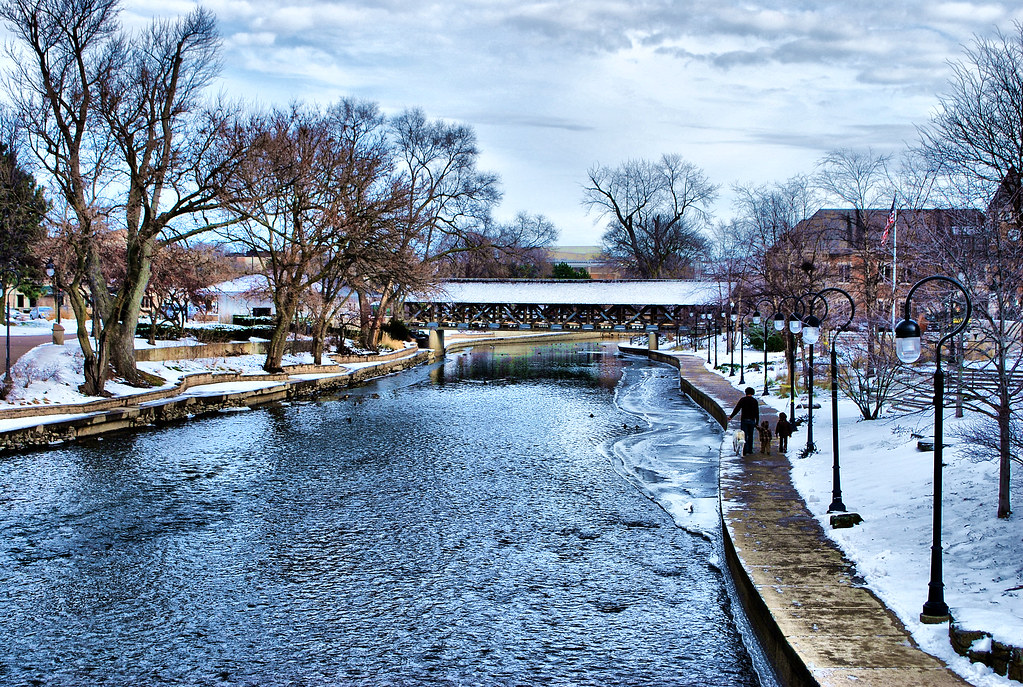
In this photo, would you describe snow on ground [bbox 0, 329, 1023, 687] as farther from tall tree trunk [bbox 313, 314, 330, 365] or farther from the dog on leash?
tall tree trunk [bbox 313, 314, 330, 365]

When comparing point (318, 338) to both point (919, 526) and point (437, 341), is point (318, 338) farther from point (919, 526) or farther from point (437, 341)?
point (919, 526)

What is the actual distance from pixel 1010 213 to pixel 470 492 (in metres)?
9.60

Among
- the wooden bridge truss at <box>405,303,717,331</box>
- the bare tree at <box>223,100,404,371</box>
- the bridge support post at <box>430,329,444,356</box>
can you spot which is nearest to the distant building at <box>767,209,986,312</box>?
the bare tree at <box>223,100,404,371</box>

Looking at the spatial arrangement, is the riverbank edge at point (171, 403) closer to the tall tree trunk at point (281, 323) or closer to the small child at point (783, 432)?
the tall tree trunk at point (281, 323)

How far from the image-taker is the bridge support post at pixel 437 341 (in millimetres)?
61938

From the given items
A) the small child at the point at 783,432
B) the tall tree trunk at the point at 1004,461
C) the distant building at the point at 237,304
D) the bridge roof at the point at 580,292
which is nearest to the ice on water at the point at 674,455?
the small child at the point at 783,432

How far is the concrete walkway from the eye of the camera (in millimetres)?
7024

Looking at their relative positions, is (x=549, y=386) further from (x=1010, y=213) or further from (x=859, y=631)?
(x=859, y=631)

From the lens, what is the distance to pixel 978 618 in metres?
7.65

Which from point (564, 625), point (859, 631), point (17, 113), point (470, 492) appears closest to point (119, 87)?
point (17, 113)

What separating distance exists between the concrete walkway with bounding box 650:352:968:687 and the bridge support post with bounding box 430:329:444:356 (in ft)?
159

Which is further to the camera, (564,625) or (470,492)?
(470,492)

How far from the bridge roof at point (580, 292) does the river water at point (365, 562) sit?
40601 mm

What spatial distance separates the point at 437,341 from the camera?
63.0m
